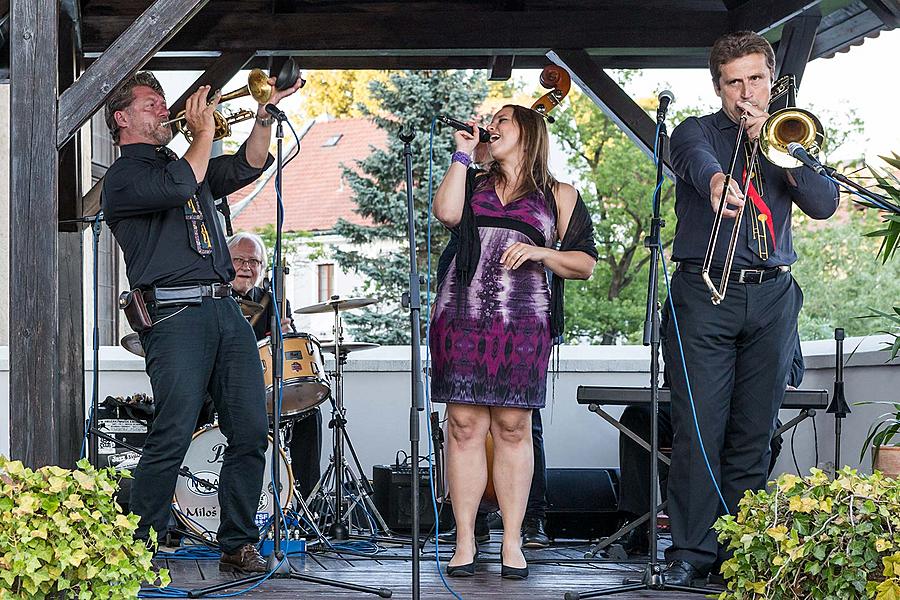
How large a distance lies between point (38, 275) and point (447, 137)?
38.1 ft

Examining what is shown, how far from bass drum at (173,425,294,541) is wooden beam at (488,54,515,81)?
2.08 meters

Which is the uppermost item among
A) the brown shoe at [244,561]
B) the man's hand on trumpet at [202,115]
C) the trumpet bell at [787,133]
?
the man's hand on trumpet at [202,115]

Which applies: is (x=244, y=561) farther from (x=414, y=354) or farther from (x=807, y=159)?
(x=807, y=159)

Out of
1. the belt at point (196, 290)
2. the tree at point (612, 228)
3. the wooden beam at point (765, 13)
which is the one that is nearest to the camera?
the belt at point (196, 290)

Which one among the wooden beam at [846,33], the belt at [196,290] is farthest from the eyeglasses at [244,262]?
the wooden beam at [846,33]

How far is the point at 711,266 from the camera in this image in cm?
347

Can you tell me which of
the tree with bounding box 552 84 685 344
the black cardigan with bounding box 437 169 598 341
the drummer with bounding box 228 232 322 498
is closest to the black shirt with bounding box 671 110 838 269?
the black cardigan with bounding box 437 169 598 341

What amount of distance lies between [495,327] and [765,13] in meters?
2.05

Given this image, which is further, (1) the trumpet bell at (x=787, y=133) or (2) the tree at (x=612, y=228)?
(2) the tree at (x=612, y=228)

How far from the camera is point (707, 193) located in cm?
323

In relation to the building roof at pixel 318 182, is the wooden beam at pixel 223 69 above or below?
below

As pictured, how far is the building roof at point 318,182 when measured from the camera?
20.8m

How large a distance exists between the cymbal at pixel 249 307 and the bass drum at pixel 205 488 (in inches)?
21.5

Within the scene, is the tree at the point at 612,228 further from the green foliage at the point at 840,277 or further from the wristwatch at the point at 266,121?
the wristwatch at the point at 266,121
